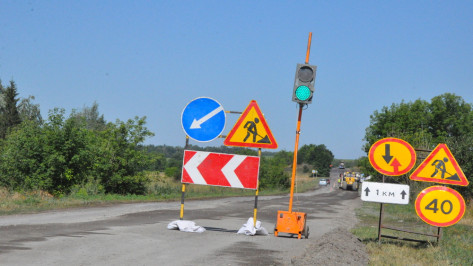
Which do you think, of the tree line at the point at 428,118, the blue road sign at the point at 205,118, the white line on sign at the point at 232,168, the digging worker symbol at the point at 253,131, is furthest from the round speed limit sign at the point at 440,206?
the tree line at the point at 428,118

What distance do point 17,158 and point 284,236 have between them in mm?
20015

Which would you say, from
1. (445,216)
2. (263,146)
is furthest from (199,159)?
(445,216)

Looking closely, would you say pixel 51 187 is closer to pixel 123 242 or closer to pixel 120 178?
pixel 120 178

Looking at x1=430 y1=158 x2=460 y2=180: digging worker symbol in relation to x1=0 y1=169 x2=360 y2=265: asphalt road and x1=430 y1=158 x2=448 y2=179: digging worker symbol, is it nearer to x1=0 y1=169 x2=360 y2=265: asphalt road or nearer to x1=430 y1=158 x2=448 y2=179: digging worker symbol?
x1=430 y1=158 x2=448 y2=179: digging worker symbol

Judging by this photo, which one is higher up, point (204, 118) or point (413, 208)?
point (204, 118)

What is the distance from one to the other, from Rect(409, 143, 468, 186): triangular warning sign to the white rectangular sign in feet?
1.29

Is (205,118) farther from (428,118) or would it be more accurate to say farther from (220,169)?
(428,118)

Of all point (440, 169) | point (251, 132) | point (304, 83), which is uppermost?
point (304, 83)

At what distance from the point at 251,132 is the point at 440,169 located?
3.95 metres

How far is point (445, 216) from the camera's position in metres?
10.7

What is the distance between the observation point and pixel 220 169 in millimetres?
11414

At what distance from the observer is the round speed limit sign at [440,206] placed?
1070 centimetres

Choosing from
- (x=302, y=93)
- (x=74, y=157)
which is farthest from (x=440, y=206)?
(x=74, y=157)

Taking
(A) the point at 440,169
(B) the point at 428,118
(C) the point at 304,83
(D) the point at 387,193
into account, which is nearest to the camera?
(D) the point at 387,193
